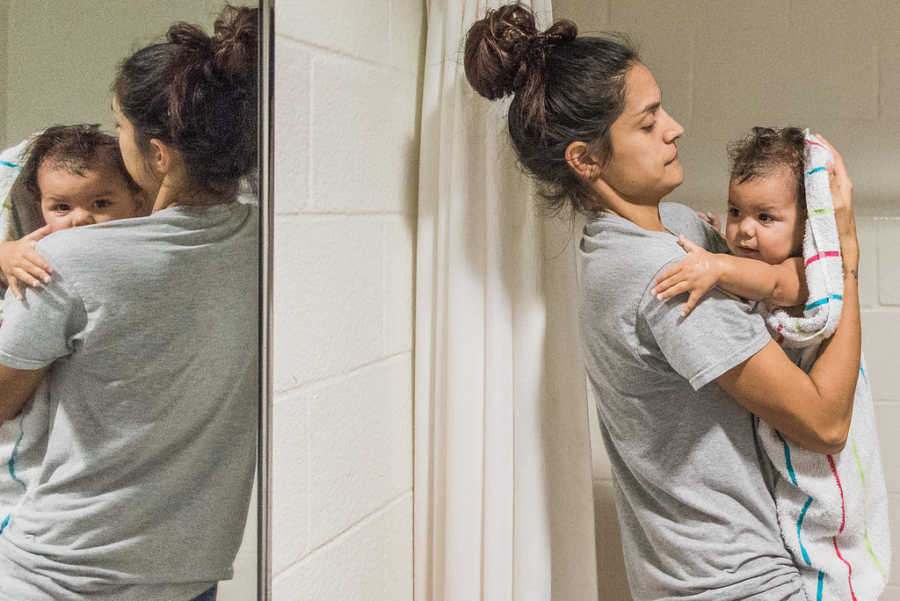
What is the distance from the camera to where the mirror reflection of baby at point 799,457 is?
1.23m

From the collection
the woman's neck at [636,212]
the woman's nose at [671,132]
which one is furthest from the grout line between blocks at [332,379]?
the woman's nose at [671,132]

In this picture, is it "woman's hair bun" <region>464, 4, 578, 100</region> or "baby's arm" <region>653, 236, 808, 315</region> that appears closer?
"baby's arm" <region>653, 236, 808, 315</region>

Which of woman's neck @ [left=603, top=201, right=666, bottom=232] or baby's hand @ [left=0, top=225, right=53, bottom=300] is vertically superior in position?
woman's neck @ [left=603, top=201, right=666, bottom=232]

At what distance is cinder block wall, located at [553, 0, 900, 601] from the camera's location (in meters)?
1.73

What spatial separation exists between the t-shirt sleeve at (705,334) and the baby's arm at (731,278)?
2 centimetres

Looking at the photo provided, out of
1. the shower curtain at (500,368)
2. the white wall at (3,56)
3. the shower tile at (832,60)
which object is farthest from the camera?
the shower tile at (832,60)

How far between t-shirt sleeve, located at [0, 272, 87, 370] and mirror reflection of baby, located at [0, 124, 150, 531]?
0.04 ft

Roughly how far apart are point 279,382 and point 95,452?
1.42 feet

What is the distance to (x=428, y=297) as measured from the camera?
61.9 inches

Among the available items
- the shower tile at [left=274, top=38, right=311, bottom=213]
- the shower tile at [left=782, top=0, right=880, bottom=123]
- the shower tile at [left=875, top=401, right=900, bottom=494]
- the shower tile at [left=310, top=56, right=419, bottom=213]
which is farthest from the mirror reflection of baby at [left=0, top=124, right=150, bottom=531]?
the shower tile at [left=875, top=401, right=900, bottom=494]

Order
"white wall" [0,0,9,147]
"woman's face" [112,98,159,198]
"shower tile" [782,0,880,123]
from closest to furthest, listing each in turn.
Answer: "white wall" [0,0,9,147] → "woman's face" [112,98,159,198] → "shower tile" [782,0,880,123]

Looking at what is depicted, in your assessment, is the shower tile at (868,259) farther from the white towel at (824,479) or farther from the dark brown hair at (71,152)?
the dark brown hair at (71,152)

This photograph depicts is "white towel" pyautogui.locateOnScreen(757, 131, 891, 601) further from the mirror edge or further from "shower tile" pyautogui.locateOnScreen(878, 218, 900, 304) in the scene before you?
the mirror edge

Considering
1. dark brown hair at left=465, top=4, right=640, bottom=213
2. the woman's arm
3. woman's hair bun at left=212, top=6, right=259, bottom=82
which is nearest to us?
woman's hair bun at left=212, top=6, right=259, bottom=82
